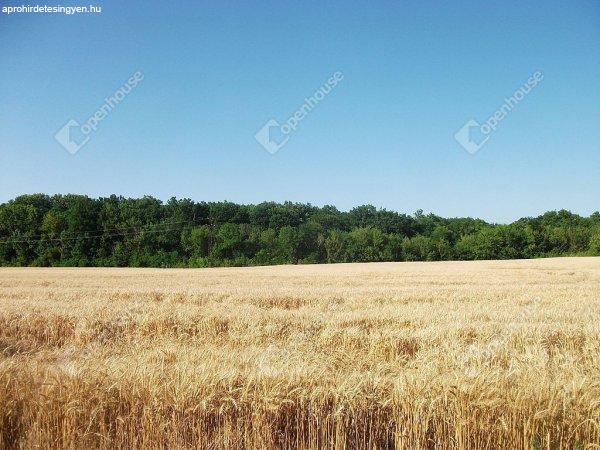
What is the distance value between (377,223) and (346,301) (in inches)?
3252

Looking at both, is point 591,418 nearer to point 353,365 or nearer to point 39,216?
point 353,365

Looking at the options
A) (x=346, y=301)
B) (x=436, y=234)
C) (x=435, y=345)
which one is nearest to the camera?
(x=435, y=345)

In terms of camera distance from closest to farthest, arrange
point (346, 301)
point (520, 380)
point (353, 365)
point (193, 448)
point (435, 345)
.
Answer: point (193, 448), point (520, 380), point (353, 365), point (435, 345), point (346, 301)

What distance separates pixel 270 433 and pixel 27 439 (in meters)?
2.38

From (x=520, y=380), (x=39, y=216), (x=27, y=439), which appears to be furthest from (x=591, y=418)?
(x=39, y=216)

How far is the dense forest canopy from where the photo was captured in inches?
2940

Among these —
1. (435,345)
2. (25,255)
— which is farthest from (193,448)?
(25,255)

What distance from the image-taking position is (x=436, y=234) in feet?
288

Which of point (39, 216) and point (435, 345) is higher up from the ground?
point (39, 216)

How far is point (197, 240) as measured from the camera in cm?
7881

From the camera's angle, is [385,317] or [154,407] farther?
[385,317]

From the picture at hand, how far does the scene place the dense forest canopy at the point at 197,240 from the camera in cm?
7469

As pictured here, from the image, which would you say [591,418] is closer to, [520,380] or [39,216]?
[520,380]

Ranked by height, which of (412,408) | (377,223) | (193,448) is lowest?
(193,448)
